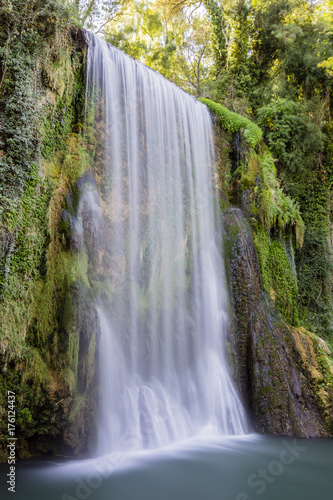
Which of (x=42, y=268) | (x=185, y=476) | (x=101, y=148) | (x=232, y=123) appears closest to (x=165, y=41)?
(x=232, y=123)

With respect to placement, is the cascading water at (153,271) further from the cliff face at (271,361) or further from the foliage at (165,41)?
the foliage at (165,41)

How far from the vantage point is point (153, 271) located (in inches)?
300

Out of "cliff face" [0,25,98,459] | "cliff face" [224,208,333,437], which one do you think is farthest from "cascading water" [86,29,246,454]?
"cliff face" [0,25,98,459]

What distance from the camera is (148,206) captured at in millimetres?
7965

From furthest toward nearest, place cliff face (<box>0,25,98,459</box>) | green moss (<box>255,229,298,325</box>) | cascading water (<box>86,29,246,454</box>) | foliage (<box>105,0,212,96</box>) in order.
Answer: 1. foliage (<box>105,0,212,96</box>)
2. green moss (<box>255,229,298,325</box>)
3. cascading water (<box>86,29,246,454</box>)
4. cliff face (<box>0,25,98,459</box>)

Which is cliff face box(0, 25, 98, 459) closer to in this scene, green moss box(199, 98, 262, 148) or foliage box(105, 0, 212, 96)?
green moss box(199, 98, 262, 148)

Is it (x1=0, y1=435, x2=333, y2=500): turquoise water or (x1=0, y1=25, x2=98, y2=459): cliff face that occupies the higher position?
(x1=0, y1=25, x2=98, y2=459): cliff face

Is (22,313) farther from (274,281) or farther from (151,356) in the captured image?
(274,281)

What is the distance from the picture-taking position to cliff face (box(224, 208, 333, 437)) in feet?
24.4

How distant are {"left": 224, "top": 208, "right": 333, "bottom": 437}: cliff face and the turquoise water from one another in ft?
4.45

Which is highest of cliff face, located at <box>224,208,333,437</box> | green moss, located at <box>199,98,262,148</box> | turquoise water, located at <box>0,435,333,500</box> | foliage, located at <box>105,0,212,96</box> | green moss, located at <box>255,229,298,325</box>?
foliage, located at <box>105,0,212,96</box>

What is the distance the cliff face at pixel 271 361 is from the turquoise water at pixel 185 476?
136 cm

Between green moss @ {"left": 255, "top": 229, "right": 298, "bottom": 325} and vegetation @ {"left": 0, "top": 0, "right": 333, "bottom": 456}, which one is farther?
green moss @ {"left": 255, "top": 229, "right": 298, "bottom": 325}

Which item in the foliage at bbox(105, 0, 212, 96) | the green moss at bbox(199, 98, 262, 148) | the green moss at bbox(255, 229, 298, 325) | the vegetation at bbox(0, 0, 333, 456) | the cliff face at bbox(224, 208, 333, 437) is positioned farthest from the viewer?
the foliage at bbox(105, 0, 212, 96)
